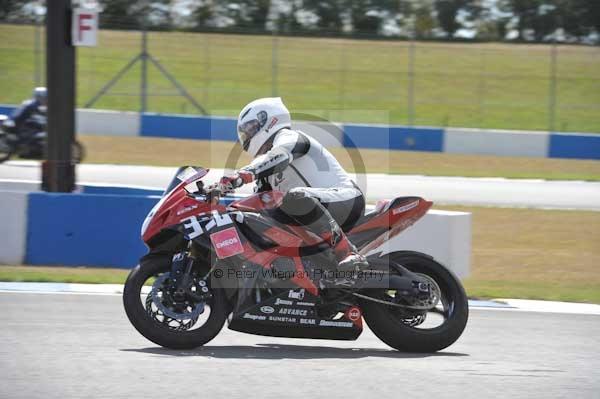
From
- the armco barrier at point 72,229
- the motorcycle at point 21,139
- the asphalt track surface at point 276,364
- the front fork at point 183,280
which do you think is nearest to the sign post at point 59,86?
the armco barrier at point 72,229

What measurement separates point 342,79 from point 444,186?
10462 mm

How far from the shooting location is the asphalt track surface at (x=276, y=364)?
548 cm

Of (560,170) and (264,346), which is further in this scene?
(560,170)

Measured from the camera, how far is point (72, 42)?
35.5 ft

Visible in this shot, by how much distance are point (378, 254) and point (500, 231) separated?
6.46 metres

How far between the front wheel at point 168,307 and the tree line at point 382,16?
Result: 916 inches

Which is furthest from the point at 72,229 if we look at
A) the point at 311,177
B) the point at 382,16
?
the point at 382,16

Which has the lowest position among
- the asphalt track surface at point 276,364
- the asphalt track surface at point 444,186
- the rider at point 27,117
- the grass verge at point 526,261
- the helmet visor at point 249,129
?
the grass verge at point 526,261

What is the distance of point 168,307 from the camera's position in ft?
20.6

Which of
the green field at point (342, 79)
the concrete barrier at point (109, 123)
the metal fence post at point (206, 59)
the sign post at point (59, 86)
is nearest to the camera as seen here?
the sign post at point (59, 86)

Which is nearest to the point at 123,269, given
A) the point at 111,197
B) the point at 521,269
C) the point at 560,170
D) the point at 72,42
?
the point at 111,197

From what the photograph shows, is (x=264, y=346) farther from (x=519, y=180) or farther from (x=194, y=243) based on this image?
(x=519, y=180)

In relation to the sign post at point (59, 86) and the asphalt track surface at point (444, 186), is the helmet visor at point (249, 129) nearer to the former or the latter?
the sign post at point (59, 86)

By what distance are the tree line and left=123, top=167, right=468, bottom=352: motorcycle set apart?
2294 cm
